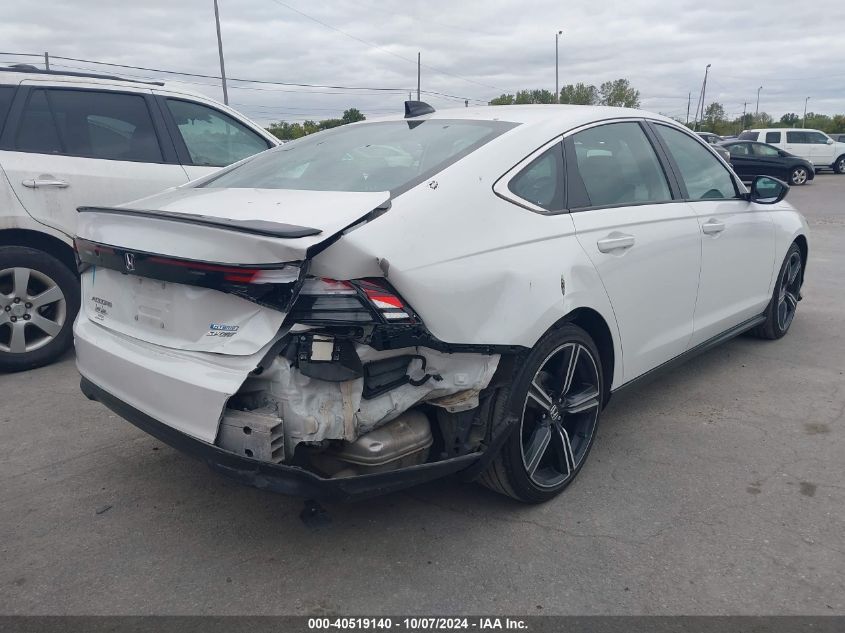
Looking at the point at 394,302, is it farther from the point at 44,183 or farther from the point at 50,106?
the point at 50,106

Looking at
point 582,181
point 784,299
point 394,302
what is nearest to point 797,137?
point 784,299

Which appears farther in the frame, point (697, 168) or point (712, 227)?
point (697, 168)

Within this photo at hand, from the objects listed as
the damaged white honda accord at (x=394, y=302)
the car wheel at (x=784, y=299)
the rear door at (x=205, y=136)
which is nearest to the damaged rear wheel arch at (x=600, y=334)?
the damaged white honda accord at (x=394, y=302)

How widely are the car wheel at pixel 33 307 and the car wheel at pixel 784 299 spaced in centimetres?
503

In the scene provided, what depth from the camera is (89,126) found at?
5141mm

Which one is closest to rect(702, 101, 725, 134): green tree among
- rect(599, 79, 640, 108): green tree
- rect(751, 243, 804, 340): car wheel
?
A: rect(599, 79, 640, 108): green tree

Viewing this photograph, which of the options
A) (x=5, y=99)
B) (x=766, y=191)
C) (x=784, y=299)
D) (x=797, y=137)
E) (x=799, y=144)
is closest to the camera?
(x=766, y=191)

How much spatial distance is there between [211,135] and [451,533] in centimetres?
412

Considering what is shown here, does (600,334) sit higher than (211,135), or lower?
lower

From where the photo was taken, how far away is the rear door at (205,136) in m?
5.48

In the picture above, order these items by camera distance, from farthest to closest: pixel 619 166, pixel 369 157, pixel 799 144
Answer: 1. pixel 799 144
2. pixel 619 166
3. pixel 369 157

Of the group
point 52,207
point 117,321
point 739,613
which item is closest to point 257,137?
point 52,207

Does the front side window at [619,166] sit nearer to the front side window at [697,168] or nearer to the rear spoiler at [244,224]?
the front side window at [697,168]

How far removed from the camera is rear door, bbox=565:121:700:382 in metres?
3.19
